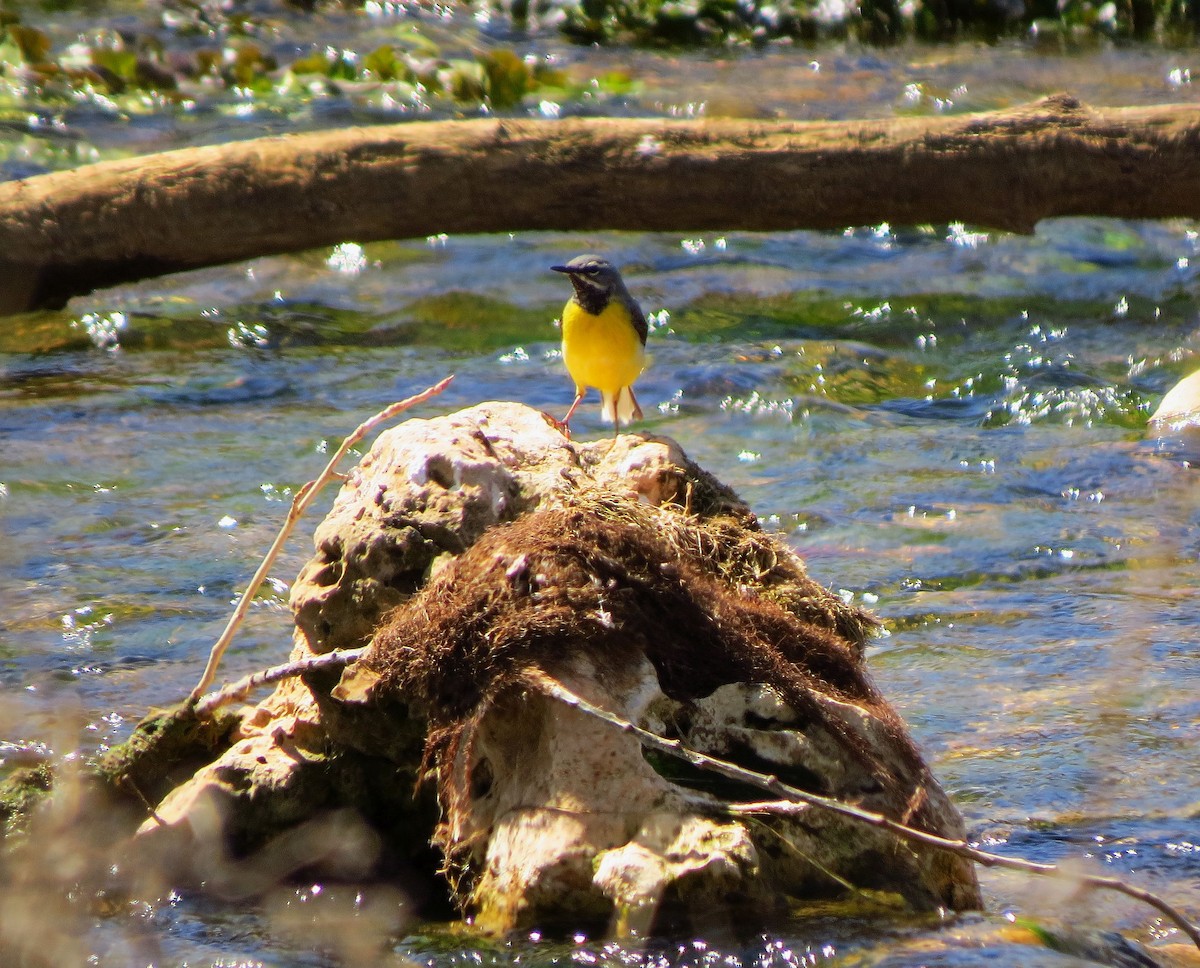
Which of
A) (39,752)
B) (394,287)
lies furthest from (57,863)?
(394,287)

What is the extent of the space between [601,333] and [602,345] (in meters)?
0.05

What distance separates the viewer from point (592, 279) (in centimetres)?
693

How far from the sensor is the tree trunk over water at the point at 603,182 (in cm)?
833

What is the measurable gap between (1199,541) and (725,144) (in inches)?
125

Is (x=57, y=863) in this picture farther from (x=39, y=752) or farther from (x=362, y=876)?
(x=39, y=752)

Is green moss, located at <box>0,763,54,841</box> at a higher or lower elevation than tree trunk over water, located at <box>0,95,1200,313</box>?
lower

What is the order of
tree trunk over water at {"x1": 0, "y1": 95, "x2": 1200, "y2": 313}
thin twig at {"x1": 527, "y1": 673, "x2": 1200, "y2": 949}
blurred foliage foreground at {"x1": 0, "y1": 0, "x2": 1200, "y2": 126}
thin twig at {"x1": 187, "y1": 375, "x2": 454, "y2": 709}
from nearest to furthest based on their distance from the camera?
thin twig at {"x1": 527, "y1": 673, "x2": 1200, "y2": 949}, thin twig at {"x1": 187, "y1": 375, "x2": 454, "y2": 709}, tree trunk over water at {"x1": 0, "y1": 95, "x2": 1200, "y2": 313}, blurred foliage foreground at {"x1": 0, "y1": 0, "x2": 1200, "y2": 126}

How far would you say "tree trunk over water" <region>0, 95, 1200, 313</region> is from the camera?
27.3 ft

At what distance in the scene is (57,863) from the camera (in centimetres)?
272

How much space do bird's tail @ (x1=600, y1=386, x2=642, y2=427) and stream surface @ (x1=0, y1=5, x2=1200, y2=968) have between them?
0.79 meters

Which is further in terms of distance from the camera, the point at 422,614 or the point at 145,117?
the point at 145,117

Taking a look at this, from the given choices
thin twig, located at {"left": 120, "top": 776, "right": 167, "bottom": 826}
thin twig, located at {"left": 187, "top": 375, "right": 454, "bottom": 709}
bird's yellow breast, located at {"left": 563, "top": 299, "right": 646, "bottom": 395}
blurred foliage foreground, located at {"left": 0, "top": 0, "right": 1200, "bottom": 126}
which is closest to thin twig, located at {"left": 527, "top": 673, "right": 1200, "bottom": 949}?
thin twig, located at {"left": 187, "top": 375, "right": 454, "bottom": 709}

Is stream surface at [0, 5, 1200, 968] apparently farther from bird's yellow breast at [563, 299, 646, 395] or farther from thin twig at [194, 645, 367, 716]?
bird's yellow breast at [563, 299, 646, 395]

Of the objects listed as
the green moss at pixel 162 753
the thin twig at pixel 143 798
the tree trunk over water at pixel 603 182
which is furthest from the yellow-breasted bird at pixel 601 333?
the thin twig at pixel 143 798
